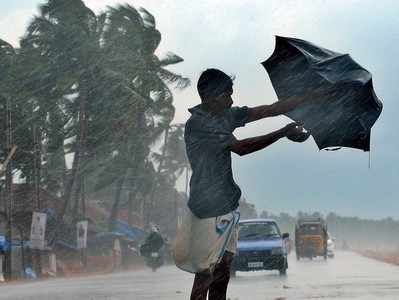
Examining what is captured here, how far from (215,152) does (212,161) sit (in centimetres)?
6

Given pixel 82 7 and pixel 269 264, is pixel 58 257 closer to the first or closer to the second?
pixel 82 7

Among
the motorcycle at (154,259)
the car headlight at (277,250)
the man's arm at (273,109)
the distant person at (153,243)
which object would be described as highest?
the man's arm at (273,109)

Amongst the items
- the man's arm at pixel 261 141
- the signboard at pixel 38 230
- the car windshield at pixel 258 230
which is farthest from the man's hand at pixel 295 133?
the signboard at pixel 38 230

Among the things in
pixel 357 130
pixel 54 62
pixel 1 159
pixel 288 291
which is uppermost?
pixel 54 62

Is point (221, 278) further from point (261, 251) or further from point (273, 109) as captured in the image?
point (261, 251)

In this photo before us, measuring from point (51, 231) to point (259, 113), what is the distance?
137 feet

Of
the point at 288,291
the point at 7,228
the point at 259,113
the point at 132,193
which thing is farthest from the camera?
the point at 132,193

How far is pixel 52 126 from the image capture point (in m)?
46.8

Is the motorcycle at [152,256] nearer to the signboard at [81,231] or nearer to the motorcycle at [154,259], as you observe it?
the motorcycle at [154,259]

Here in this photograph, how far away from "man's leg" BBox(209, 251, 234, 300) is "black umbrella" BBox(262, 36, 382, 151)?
862 millimetres

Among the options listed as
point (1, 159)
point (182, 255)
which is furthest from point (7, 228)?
point (182, 255)

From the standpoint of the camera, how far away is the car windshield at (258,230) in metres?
24.3

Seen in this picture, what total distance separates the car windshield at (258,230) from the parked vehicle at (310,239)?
943 inches

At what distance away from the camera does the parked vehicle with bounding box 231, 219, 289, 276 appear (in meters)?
23.3
